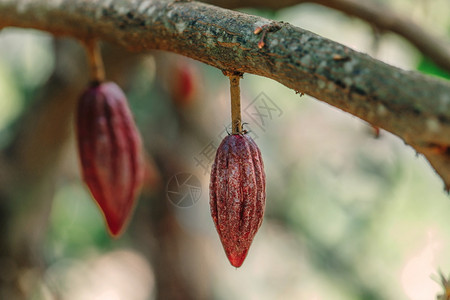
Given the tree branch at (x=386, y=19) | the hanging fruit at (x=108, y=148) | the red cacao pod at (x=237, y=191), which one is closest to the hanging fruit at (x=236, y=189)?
the red cacao pod at (x=237, y=191)

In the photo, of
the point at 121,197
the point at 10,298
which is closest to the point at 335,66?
the point at 121,197

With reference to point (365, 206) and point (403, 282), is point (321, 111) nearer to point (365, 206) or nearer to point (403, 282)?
point (365, 206)

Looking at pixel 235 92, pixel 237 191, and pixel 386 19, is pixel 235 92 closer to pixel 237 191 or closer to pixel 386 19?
pixel 237 191

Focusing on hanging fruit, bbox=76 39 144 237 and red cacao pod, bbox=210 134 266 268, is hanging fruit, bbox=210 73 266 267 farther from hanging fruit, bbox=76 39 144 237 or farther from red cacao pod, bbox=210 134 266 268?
hanging fruit, bbox=76 39 144 237

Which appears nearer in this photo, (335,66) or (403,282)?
(335,66)

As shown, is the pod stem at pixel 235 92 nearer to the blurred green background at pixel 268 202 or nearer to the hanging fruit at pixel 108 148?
the hanging fruit at pixel 108 148

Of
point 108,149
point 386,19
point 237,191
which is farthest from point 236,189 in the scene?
point 386,19
